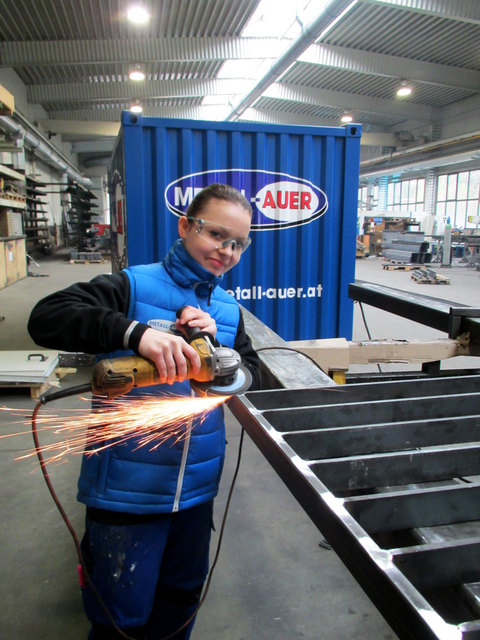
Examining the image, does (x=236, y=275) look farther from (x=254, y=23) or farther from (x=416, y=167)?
(x=416, y=167)

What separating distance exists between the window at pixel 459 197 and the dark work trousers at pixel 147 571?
69.8ft

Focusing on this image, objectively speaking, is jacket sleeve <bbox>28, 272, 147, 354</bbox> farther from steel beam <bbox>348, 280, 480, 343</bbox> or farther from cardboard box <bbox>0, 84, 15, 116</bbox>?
cardboard box <bbox>0, 84, 15, 116</bbox>

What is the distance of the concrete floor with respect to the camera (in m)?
1.83

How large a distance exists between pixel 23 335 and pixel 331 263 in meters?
4.03

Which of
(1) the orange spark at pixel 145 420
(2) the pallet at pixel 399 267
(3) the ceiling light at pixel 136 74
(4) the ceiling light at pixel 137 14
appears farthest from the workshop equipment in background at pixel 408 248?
(1) the orange spark at pixel 145 420

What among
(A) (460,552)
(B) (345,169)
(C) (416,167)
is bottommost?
(A) (460,552)

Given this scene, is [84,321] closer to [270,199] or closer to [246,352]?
[246,352]

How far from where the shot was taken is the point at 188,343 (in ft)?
3.87

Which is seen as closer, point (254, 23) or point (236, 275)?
point (236, 275)

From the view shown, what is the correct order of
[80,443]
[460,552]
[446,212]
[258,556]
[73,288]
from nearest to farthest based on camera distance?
[460,552] → [73,288] → [258,556] → [80,443] → [446,212]

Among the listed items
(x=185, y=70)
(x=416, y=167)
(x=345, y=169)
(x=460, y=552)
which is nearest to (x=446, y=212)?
(x=416, y=167)

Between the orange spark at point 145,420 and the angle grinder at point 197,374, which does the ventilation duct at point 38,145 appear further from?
the angle grinder at point 197,374

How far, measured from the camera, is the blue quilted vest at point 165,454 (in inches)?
53.7

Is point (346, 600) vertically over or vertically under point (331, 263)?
under
